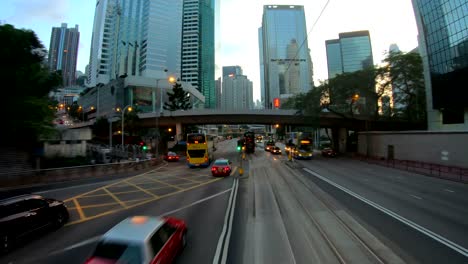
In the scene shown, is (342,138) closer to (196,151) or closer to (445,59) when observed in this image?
(445,59)

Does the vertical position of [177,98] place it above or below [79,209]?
above

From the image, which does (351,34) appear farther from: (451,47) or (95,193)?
(95,193)

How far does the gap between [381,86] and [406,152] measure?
12.8 metres

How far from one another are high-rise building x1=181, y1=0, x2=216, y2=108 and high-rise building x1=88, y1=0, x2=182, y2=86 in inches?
1044

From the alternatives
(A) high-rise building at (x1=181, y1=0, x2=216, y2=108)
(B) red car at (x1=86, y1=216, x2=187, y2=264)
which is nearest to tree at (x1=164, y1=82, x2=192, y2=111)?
(B) red car at (x1=86, y1=216, x2=187, y2=264)

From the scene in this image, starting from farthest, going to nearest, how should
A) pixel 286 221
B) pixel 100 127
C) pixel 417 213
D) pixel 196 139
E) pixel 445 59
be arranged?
1. pixel 100 127
2. pixel 445 59
3. pixel 196 139
4. pixel 417 213
5. pixel 286 221

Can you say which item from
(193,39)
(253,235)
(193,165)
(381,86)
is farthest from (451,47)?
(193,39)

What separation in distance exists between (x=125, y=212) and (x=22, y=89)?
594 inches

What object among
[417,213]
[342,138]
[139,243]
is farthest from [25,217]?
[342,138]

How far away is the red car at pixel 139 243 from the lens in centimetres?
487

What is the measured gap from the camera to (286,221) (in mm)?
9555

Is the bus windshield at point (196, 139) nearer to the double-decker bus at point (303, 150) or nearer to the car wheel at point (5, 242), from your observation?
the double-decker bus at point (303, 150)

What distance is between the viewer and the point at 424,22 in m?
41.4

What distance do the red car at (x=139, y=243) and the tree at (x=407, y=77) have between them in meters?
41.8
